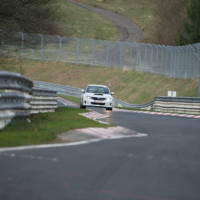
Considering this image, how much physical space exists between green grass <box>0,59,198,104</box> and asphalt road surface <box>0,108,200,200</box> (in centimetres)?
3416

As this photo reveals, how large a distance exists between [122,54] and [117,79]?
4227mm

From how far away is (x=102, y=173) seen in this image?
8.83 meters

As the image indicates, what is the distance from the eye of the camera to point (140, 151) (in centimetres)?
1195

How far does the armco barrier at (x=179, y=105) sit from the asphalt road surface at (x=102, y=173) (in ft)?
80.9

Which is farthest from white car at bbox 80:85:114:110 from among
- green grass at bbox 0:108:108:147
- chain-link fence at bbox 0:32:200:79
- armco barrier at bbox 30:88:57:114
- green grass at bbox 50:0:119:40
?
green grass at bbox 50:0:119:40

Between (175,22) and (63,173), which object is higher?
(175,22)

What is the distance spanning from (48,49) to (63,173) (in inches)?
2328

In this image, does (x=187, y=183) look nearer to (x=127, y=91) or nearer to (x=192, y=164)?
(x=192, y=164)

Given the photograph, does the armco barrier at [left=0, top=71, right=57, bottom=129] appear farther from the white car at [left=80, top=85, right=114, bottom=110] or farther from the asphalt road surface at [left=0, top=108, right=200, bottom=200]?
the white car at [left=80, top=85, right=114, bottom=110]

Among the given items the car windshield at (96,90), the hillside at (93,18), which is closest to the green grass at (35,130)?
the hillside at (93,18)

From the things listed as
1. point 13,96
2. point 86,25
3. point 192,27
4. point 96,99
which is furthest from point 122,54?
point 13,96

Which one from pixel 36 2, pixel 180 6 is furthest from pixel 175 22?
pixel 36 2

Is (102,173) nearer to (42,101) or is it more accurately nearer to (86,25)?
(42,101)

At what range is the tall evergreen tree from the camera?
6625 cm
